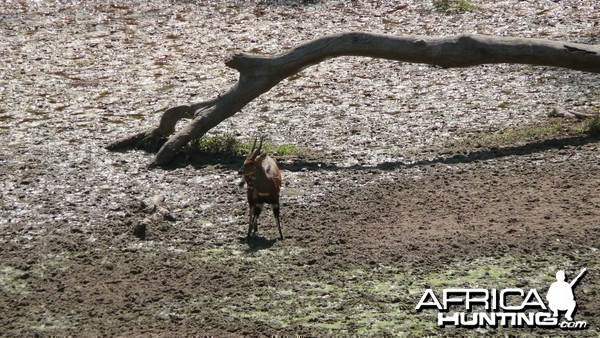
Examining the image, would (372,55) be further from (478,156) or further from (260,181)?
(260,181)

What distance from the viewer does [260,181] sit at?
754cm

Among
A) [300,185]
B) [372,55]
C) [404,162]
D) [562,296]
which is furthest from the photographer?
[372,55]

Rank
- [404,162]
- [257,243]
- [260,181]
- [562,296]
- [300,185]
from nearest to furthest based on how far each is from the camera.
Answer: [562,296] < [260,181] < [257,243] < [300,185] < [404,162]

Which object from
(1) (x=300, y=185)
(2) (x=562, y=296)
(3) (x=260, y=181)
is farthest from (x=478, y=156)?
(2) (x=562, y=296)

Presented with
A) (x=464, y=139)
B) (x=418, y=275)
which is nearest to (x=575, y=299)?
(x=418, y=275)

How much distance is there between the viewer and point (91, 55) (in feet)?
44.5

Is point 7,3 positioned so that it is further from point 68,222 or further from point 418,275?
point 418,275
